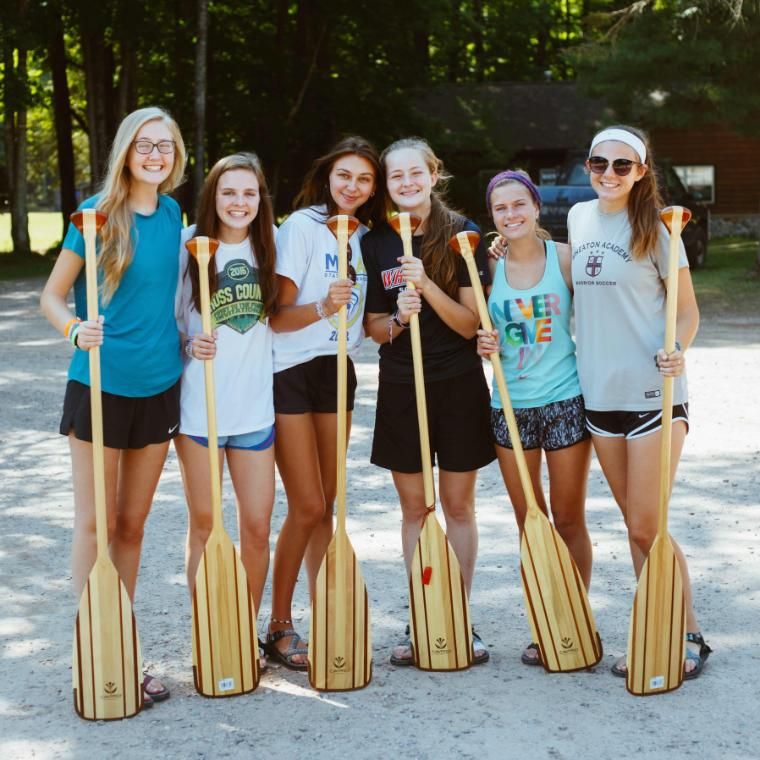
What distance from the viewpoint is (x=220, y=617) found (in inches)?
154

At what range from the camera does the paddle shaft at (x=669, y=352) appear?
380 centimetres

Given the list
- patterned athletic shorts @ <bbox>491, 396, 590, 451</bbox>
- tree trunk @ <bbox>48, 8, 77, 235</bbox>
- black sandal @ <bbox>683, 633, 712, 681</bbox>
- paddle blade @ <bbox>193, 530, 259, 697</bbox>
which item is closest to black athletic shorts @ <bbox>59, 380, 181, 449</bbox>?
paddle blade @ <bbox>193, 530, 259, 697</bbox>

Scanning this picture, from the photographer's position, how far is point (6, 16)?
20156 mm

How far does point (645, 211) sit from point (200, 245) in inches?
61.3

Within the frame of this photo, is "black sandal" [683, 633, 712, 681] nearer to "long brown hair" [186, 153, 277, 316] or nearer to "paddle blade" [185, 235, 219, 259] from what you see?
"long brown hair" [186, 153, 277, 316]

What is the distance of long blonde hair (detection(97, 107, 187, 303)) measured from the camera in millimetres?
3711

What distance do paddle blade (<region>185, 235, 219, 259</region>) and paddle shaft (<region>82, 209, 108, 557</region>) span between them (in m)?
0.32

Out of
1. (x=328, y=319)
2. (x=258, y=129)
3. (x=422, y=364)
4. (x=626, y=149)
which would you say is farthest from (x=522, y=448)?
(x=258, y=129)

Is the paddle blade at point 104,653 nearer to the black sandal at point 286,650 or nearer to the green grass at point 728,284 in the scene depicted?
the black sandal at point 286,650

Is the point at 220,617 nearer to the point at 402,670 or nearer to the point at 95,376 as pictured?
the point at 402,670

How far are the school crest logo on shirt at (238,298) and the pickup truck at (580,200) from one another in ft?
42.2

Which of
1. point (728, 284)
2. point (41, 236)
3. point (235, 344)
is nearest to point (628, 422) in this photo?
point (235, 344)

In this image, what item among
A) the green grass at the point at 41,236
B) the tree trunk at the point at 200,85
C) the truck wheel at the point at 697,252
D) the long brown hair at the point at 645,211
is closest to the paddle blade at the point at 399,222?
the long brown hair at the point at 645,211

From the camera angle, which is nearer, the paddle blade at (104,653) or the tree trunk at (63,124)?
the paddle blade at (104,653)
